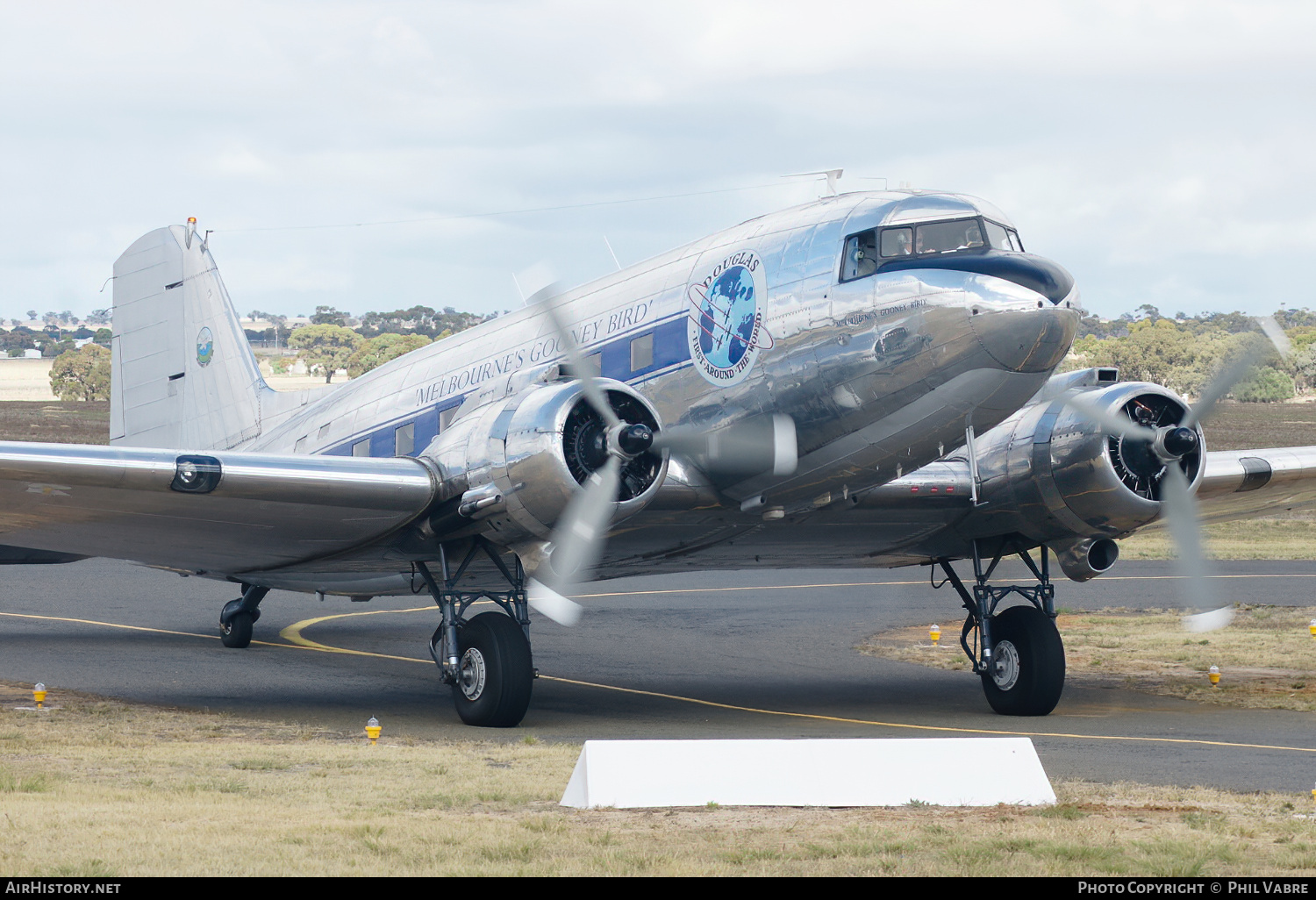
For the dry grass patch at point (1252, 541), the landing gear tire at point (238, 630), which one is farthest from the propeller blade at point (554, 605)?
the dry grass patch at point (1252, 541)

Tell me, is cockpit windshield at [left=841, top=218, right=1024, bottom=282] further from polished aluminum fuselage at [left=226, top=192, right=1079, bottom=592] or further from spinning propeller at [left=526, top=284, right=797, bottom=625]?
spinning propeller at [left=526, top=284, right=797, bottom=625]

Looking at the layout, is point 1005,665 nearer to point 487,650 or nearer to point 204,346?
point 487,650

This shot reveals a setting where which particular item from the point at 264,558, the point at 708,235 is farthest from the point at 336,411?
the point at 708,235

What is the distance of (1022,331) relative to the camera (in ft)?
41.2

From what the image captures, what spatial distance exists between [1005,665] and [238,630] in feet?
39.1

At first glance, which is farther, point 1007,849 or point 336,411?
point 336,411

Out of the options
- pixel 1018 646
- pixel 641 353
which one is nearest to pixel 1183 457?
pixel 1018 646

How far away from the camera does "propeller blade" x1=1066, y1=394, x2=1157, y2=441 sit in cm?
1473

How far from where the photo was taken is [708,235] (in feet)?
50.5

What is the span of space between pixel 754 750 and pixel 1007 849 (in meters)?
1.96

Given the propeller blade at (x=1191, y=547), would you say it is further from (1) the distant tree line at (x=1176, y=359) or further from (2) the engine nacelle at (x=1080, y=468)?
(1) the distant tree line at (x=1176, y=359)

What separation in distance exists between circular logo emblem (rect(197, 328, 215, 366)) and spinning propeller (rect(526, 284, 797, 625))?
350 inches

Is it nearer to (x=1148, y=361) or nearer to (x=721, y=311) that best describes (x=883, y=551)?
(x=721, y=311)

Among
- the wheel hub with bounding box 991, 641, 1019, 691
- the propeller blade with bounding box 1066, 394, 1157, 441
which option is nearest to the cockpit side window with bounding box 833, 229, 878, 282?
the propeller blade with bounding box 1066, 394, 1157, 441
